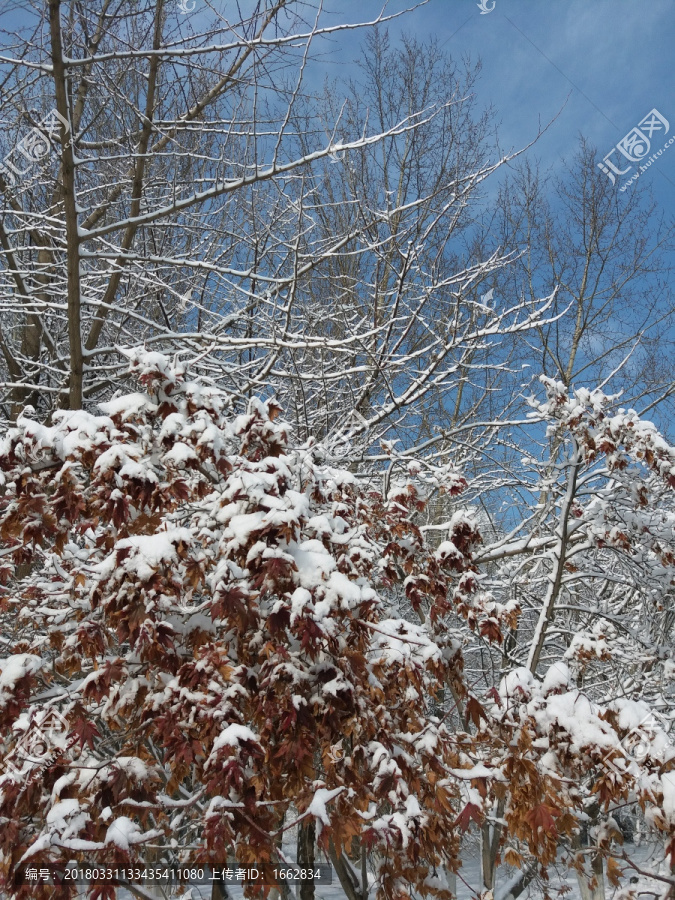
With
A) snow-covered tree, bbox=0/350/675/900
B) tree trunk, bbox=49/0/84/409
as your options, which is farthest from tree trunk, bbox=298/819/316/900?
tree trunk, bbox=49/0/84/409

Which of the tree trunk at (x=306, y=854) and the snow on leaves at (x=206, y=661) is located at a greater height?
the snow on leaves at (x=206, y=661)

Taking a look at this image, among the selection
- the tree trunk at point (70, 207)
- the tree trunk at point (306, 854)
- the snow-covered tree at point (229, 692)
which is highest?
the tree trunk at point (70, 207)

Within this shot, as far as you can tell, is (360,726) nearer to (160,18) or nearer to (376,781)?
(376,781)

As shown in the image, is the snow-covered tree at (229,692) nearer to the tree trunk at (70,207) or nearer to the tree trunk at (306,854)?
the tree trunk at (306,854)

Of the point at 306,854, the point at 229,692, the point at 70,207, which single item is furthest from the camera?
the point at 70,207

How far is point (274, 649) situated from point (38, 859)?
0.96 m

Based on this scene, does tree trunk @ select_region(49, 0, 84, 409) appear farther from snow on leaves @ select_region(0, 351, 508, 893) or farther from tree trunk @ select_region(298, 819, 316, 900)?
tree trunk @ select_region(298, 819, 316, 900)

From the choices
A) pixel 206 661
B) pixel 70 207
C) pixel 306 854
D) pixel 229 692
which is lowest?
pixel 306 854

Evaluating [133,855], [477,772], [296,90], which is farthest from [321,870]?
[296,90]

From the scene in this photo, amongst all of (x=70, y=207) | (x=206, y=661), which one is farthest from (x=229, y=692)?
(x=70, y=207)

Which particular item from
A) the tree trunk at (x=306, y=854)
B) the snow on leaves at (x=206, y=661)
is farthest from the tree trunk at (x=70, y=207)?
the tree trunk at (x=306, y=854)

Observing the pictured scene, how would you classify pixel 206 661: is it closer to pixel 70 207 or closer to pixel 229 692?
pixel 229 692

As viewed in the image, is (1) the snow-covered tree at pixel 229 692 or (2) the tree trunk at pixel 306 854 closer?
(1) the snow-covered tree at pixel 229 692

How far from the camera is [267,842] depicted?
2.10 metres
